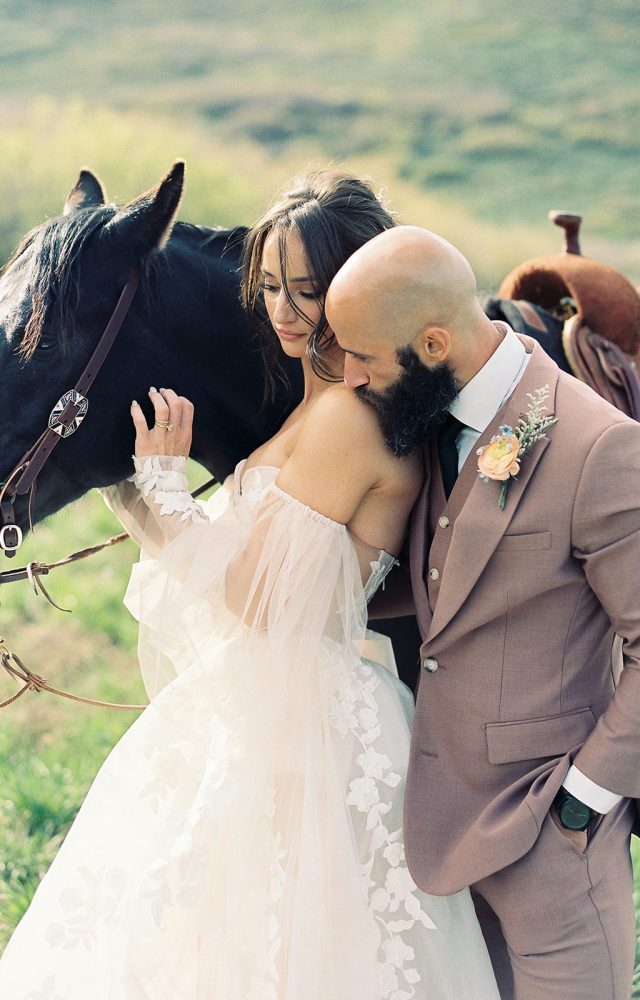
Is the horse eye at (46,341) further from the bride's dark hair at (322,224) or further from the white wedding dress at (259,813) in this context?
the bride's dark hair at (322,224)

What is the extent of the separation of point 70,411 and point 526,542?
118 cm

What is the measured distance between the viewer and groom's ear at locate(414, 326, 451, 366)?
1977 mm

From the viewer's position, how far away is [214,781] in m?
2.26

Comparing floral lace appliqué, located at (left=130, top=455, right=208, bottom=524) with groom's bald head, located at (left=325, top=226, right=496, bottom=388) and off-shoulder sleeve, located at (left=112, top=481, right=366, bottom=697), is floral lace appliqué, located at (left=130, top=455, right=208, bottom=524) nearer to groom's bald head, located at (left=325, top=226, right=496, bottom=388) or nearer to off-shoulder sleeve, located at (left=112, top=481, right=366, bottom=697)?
off-shoulder sleeve, located at (left=112, top=481, right=366, bottom=697)

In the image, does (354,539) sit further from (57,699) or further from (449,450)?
(57,699)

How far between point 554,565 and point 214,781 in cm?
94

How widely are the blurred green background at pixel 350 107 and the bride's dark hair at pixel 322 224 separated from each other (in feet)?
27.3

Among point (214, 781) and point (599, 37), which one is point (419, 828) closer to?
point (214, 781)

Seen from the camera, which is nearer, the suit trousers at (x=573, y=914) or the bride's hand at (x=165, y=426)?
the suit trousers at (x=573, y=914)

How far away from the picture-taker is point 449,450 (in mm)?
2170

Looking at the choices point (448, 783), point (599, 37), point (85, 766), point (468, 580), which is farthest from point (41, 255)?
point (599, 37)

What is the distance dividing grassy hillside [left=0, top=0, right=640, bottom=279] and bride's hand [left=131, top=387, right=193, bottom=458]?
41.8ft

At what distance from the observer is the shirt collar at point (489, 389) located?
2082 mm

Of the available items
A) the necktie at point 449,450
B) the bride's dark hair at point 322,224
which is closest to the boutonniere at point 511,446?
the necktie at point 449,450
